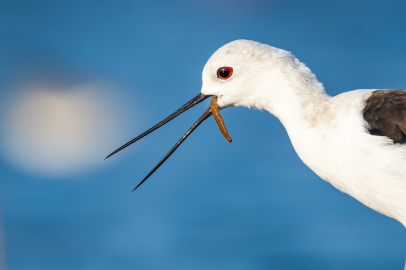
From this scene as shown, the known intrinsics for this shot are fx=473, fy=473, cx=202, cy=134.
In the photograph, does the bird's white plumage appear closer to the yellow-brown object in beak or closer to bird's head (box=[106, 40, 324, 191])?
bird's head (box=[106, 40, 324, 191])

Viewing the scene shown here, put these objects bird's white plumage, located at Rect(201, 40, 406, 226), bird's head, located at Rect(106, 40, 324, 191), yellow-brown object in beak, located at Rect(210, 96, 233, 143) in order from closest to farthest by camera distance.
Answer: bird's white plumage, located at Rect(201, 40, 406, 226), bird's head, located at Rect(106, 40, 324, 191), yellow-brown object in beak, located at Rect(210, 96, 233, 143)

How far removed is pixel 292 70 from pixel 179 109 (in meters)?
1.24

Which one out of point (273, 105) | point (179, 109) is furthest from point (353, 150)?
point (179, 109)

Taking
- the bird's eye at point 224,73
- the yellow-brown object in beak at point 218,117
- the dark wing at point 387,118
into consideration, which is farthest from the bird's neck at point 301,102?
the yellow-brown object in beak at point 218,117

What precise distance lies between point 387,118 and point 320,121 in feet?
1.69

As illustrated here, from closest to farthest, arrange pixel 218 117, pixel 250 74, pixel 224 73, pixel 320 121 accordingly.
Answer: pixel 320 121
pixel 250 74
pixel 224 73
pixel 218 117

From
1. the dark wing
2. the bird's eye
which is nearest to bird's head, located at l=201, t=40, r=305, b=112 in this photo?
the bird's eye

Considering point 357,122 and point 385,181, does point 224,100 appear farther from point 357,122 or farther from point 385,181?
point 385,181

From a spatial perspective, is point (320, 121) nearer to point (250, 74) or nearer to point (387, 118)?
point (387, 118)

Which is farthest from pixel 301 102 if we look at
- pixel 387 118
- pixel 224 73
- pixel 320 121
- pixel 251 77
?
pixel 224 73

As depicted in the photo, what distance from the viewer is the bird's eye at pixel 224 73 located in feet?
14.3

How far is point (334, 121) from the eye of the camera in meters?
3.81

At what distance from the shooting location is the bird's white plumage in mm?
3686

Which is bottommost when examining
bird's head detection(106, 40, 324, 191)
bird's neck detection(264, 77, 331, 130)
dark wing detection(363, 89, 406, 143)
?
dark wing detection(363, 89, 406, 143)
